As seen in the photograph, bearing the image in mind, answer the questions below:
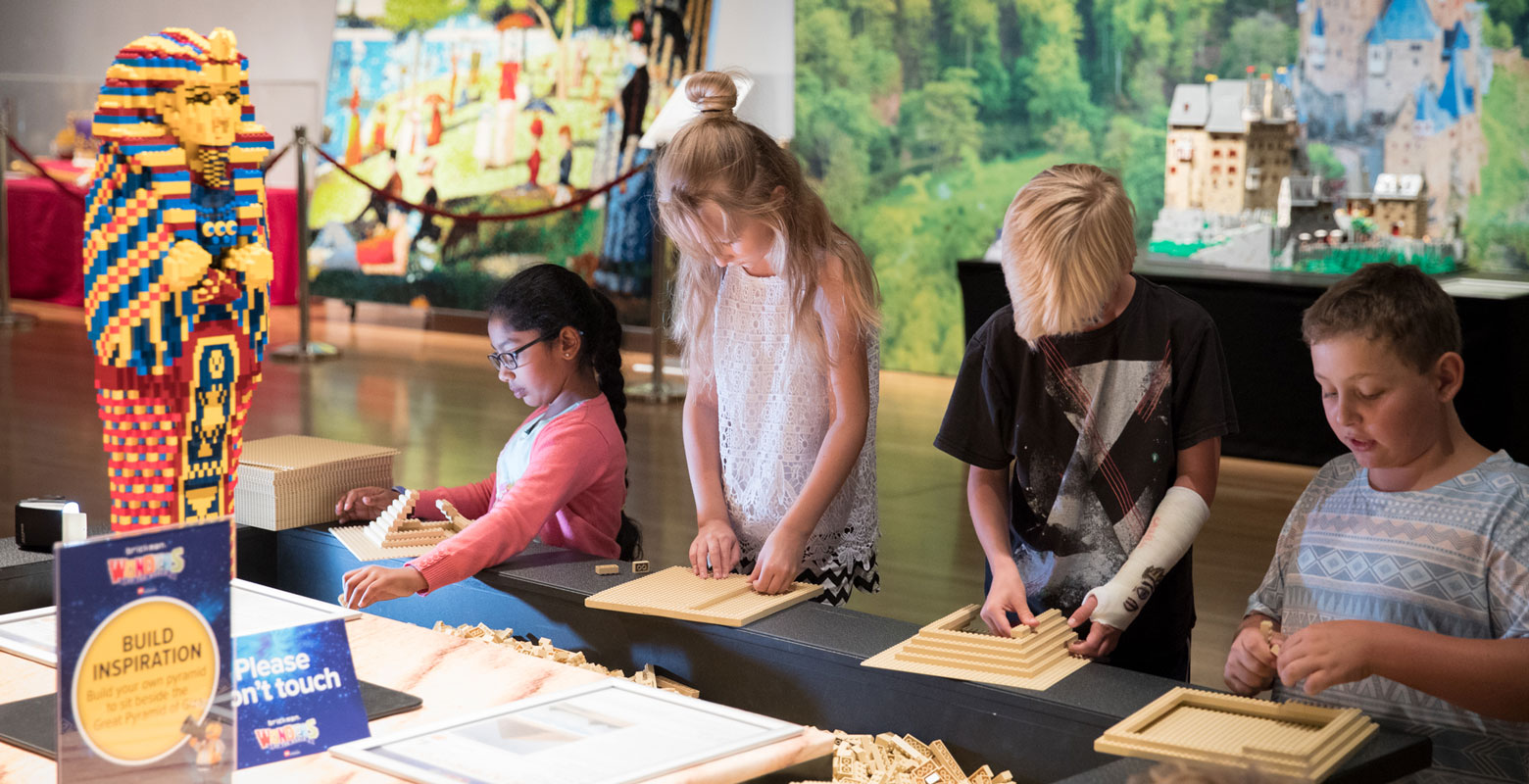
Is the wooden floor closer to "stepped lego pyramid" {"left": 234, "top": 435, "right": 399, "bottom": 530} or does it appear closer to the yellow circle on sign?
"stepped lego pyramid" {"left": 234, "top": 435, "right": 399, "bottom": 530}

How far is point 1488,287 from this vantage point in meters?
6.27

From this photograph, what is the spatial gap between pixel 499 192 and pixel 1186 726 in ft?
27.7

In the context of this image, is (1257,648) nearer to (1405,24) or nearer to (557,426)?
(557,426)

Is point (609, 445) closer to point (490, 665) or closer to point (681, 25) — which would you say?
point (490, 665)

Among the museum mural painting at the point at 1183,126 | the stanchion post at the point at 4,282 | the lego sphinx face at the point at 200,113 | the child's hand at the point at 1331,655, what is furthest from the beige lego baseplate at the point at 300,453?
the stanchion post at the point at 4,282

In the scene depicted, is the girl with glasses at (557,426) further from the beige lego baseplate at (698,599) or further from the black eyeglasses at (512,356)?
the beige lego baseplate at (698,599)

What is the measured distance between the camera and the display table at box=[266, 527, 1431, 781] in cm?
160

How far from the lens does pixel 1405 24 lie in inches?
285

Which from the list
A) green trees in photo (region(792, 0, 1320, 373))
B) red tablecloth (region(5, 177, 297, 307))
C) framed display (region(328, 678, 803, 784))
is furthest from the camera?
red tablecloth (region(5, 177, 297, 307))

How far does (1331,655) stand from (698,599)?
0.82 m

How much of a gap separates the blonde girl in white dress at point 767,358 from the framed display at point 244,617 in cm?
62

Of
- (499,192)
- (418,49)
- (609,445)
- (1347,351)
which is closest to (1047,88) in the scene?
(499,192)

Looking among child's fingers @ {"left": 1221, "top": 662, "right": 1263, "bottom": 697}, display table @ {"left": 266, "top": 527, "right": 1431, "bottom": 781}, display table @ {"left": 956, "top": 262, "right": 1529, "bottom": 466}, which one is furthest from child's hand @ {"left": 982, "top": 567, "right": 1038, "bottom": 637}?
display table @ {"left": 956, "top": 262, "right": 1529, "bottom": 466}

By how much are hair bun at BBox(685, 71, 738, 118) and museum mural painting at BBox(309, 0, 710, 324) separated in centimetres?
652
